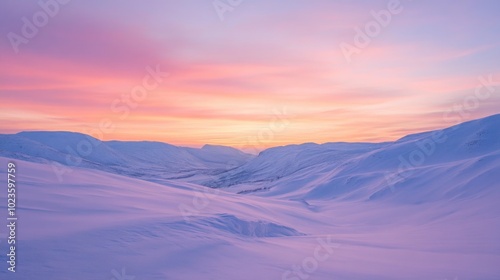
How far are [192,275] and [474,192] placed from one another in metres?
Answer: 17.0

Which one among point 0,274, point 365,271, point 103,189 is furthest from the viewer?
point 103,189

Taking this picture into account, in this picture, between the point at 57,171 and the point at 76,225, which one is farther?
the point at 57,171

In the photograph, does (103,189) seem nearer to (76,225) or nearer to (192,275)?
(76,225)

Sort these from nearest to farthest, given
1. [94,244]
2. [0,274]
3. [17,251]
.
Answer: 1. [0,274]
2. [17,251]
3. [94,244]

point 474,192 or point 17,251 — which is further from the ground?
point 474,192

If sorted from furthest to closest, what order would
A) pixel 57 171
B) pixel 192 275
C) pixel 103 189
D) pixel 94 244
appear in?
pixel 57 171 < pixel 103 189 < pixel 94 244 < pixel 192 275

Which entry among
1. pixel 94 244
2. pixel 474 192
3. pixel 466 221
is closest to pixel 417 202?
pixel 474 192

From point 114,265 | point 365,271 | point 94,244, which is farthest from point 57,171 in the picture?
point 365,271

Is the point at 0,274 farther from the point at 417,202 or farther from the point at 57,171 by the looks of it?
the point at 417,202

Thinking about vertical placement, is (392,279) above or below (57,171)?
below

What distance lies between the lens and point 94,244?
522cm

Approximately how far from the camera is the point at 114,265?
15.6 ft

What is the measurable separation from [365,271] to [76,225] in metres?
4.77

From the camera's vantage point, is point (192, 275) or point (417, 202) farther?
point (417, 202)
